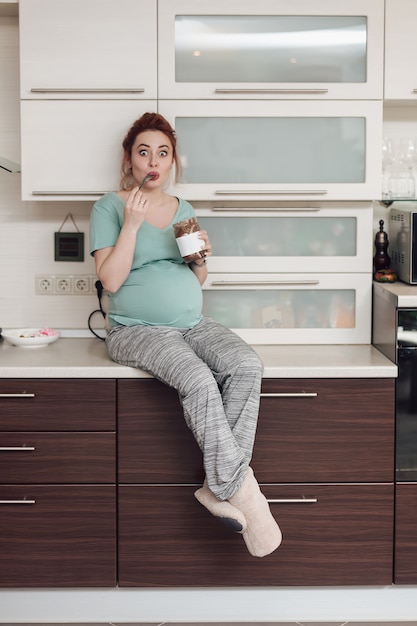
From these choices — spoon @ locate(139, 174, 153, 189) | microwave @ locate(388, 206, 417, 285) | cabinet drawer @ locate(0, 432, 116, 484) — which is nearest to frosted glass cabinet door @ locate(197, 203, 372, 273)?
microwave @ locate(388, 206, 417, 285)

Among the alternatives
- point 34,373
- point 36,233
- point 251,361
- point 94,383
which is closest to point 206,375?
point 251,361

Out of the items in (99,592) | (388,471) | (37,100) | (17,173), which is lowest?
(99,592)

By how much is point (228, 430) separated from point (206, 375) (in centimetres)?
16

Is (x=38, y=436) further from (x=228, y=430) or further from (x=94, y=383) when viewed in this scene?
(x=228, y=430)

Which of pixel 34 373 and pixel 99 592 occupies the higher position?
pixel 34 373

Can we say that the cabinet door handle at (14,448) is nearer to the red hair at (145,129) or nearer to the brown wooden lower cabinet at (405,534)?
the red hair at (145,129)

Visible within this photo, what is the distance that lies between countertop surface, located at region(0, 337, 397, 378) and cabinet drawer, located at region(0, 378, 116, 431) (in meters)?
0.03

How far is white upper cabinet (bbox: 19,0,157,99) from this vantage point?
2.74m

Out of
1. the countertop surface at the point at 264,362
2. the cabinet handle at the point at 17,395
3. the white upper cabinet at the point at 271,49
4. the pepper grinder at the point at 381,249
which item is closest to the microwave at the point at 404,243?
the pepper grinder at the point at 381,249

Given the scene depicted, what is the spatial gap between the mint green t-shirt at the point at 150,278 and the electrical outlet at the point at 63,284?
0.39m

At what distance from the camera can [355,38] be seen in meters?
2.79

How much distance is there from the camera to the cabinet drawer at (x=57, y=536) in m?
2.59

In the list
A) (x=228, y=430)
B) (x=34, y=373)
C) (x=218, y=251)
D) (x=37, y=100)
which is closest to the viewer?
(x=228, y=430)

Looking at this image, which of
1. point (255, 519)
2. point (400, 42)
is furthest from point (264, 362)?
point (400, 42)
